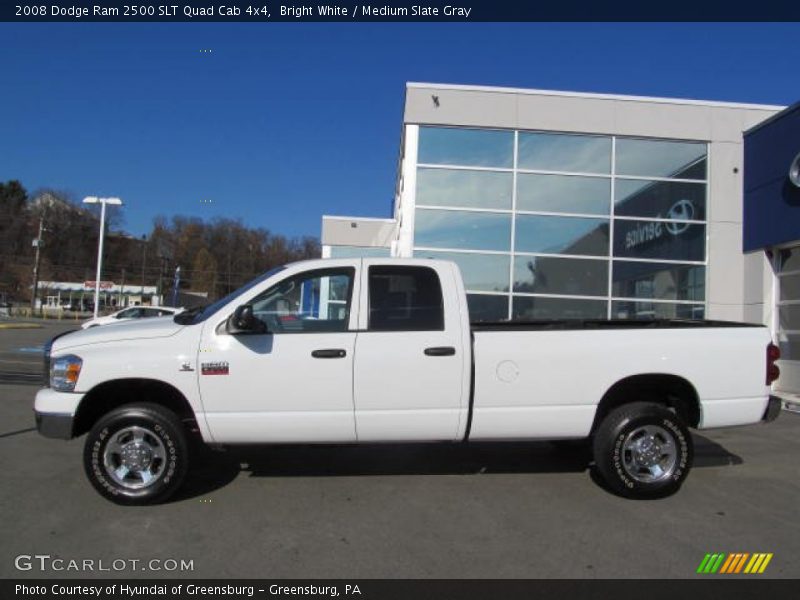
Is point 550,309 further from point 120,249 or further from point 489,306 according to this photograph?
point 120,249

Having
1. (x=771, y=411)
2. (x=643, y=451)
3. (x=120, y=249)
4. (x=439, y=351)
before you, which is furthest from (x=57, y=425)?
(x=120, y=249)

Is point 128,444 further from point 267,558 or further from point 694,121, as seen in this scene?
point 694,121

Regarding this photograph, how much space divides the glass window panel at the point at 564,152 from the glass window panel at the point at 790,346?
16.0 feet

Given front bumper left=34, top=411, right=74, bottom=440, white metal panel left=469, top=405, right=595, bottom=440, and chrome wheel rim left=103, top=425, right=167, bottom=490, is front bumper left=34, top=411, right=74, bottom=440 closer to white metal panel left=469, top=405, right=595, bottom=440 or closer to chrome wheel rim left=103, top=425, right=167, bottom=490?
chrome wheel rim left=103, top=425, right=167, bottom=490

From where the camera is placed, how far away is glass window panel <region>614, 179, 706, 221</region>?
13.8 m

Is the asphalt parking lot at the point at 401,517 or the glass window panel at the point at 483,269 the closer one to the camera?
the asphalt parking lot at the point at 401,517

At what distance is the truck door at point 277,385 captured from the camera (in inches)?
190

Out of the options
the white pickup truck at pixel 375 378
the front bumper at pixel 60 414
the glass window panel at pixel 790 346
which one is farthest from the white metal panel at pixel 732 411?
the glass window panel at pixel 790 346

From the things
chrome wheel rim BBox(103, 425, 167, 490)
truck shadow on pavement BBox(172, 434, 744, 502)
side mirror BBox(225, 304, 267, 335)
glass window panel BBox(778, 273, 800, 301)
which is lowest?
truck shadow on pavement BBox(172, 434, 744, 502)

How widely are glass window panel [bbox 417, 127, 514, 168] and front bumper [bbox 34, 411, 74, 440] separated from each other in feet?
33.3

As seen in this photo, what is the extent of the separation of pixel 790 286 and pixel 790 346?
112 cm

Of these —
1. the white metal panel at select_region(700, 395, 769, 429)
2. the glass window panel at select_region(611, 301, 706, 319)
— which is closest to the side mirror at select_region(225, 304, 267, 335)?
the white metal panel at select_region(700, 395, 769, 429)

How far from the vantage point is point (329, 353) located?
488 cm
